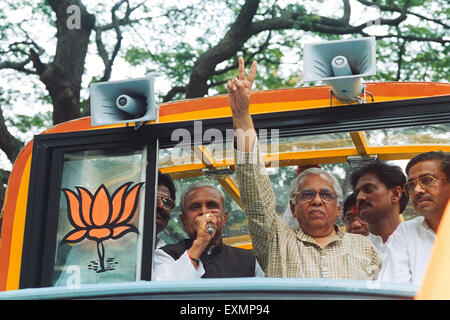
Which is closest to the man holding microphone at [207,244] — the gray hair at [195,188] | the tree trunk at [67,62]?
the gray hair at [195,188]

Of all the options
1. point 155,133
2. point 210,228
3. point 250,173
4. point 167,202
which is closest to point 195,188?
point 167,202

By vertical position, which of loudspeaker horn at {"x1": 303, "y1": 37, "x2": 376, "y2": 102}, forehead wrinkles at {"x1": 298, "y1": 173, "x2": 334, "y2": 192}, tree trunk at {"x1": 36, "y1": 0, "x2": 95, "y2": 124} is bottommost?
forehead wrinkles at {"x1": 298, "y1": 173, "x2": 334, "y2": 192}

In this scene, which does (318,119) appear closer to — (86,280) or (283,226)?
(283,226)

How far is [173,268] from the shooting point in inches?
149

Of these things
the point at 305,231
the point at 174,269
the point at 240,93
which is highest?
the point at 240,93

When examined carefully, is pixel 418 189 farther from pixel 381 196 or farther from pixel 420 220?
pixel 381 196

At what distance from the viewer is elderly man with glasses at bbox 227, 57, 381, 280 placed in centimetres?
355

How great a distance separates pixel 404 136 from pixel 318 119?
0.98 metres

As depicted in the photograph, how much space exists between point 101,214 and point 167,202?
727mm

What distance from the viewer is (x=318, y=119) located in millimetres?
3596

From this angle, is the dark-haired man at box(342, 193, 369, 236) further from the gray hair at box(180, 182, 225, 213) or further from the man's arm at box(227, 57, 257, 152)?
the man's arm at box(227, 57, 257, 152)

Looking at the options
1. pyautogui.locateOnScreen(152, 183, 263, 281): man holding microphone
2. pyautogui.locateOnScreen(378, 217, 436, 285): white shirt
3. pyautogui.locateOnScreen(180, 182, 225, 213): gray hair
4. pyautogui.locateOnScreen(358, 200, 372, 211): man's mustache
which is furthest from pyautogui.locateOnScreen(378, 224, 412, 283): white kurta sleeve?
pyautogui.locateOnScreen(180, 182, 225, 213): gray hair

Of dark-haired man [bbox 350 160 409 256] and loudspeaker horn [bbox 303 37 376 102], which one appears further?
dark-haired man [bbox 350 160 409 256]
